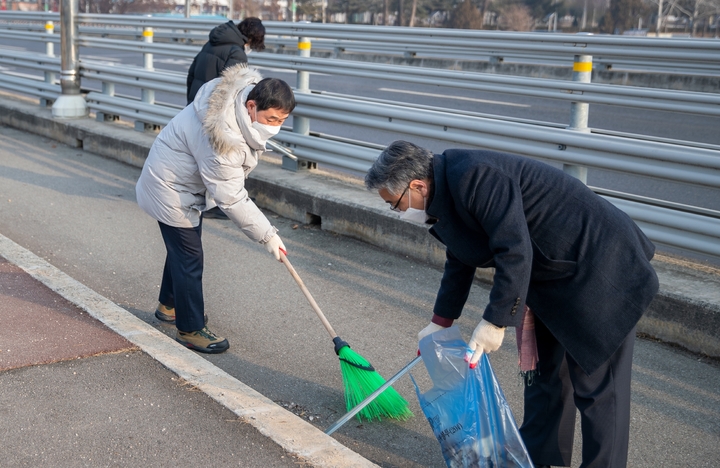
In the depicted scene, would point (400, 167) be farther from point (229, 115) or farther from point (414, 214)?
point (229, 115)

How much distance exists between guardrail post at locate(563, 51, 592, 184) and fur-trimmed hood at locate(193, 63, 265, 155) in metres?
2.46

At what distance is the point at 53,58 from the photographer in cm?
1130

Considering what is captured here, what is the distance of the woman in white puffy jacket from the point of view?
3746mm

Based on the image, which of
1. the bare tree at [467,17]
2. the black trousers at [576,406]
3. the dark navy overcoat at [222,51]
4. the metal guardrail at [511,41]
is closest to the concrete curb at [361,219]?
the dark navy overcoat at [222,51]

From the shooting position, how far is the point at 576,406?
9.84 ft

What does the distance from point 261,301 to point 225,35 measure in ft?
8.58

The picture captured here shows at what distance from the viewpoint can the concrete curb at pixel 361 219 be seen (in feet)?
14.0

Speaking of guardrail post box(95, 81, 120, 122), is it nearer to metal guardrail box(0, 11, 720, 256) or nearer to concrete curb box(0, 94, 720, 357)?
concrete curb box(0, 94, 720, 357)

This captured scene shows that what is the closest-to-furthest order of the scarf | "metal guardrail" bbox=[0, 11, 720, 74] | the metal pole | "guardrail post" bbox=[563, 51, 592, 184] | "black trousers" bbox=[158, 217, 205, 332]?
the scarf
"black trousers" bbox=[158, 217, 205, 332]
"metal guardrail" bbox=[0, 11, 720, 74]
"guardrail post" bbox=[563, 51, 592, 184]
the metal pole

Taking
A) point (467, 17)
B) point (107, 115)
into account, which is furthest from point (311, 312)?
point (467, 17)

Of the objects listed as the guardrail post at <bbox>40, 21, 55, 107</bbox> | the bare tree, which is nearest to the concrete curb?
the guardrail post at <bbox>40, 21, 55, 107</bbox>

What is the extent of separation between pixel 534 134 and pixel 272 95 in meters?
2.46

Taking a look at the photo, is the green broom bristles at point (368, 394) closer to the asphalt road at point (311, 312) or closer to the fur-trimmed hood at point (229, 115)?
the asphalt road at point (311, 312)

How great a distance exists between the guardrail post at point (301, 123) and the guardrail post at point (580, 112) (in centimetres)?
276
